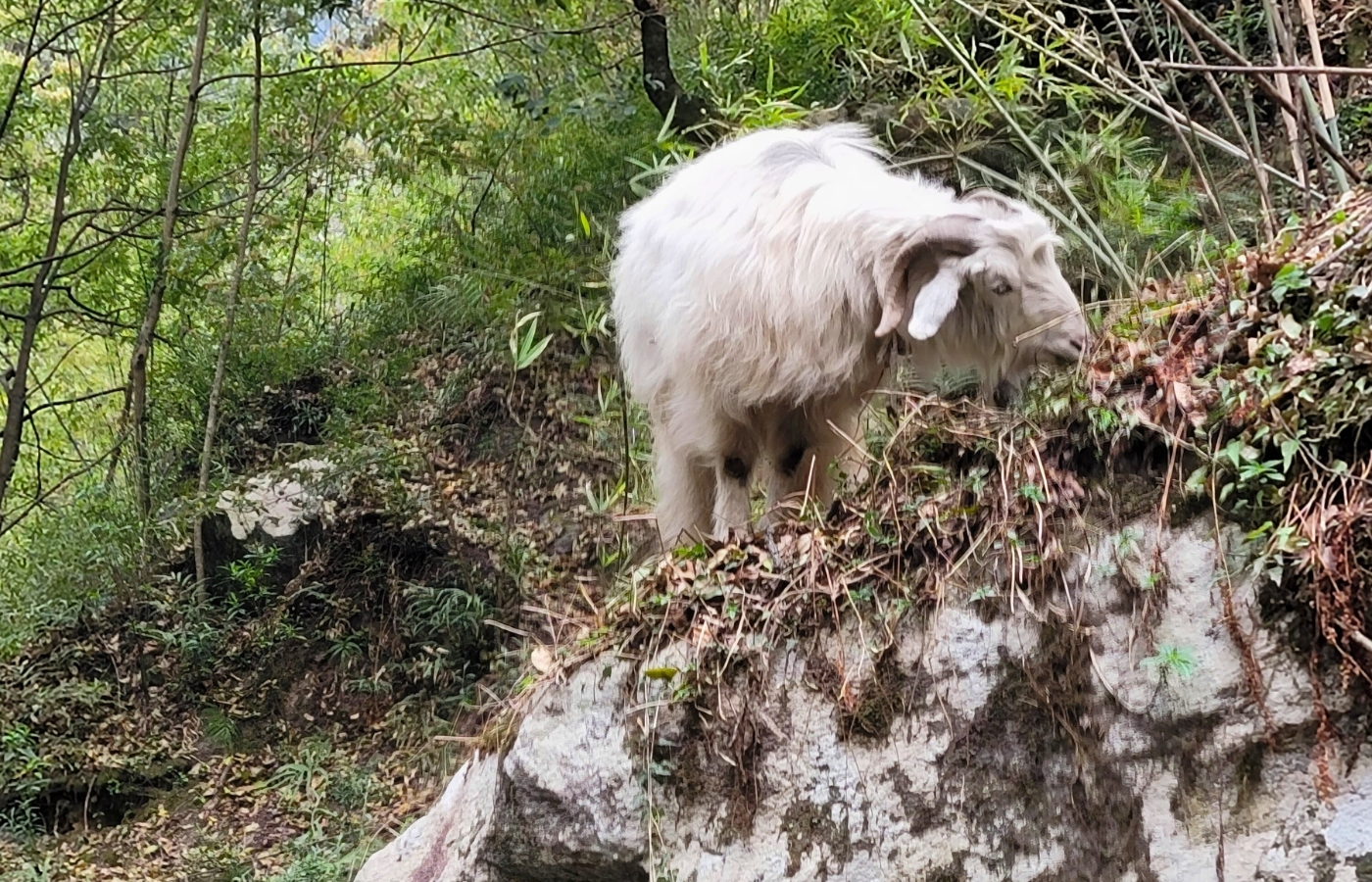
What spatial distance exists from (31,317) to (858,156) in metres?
3.51

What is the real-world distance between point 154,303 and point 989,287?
406 centimetres

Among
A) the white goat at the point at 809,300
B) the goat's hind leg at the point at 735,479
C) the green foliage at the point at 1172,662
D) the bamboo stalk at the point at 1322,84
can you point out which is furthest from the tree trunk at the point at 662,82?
the green foliage at the point at 1172,662

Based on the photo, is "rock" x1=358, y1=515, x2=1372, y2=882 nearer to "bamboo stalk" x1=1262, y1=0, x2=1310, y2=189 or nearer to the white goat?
the white goat

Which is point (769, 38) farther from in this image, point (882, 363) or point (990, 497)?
point (990, 497)

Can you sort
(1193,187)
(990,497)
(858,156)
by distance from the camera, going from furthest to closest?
1. (1193,187)
2. (858,156)
3. (990,497)

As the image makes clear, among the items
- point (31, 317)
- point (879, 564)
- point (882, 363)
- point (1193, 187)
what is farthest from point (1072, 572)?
point (31, 317)

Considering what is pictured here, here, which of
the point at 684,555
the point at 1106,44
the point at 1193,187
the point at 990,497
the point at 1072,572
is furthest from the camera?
the point at 1106,44

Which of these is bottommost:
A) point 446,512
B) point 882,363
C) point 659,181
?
point 446,512

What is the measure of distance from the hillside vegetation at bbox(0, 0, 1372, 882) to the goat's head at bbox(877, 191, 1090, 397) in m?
0.28

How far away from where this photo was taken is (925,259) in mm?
2809

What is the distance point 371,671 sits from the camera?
5176 mm

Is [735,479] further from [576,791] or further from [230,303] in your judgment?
[230,303]

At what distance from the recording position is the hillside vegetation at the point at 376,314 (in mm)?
4375

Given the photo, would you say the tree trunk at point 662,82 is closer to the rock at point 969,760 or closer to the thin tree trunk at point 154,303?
the thin tree trunk at point 154,303
